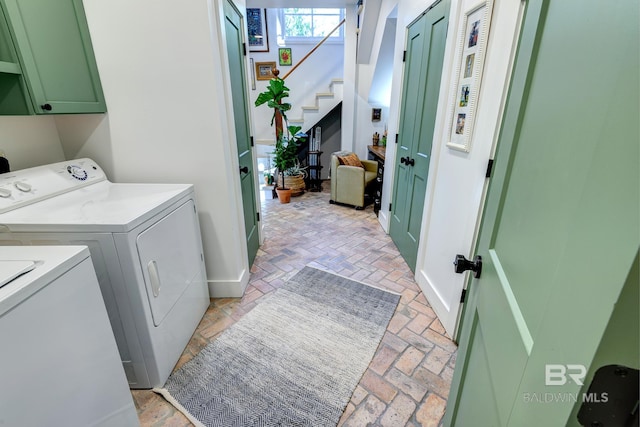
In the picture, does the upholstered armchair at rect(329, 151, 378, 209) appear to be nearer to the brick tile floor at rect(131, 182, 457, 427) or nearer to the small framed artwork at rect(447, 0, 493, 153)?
the brick tile floor at rect(131, 182, 457, 427)

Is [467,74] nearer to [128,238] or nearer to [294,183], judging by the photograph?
[128,238]

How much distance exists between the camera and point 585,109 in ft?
1.46

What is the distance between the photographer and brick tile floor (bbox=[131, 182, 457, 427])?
1.46 metres

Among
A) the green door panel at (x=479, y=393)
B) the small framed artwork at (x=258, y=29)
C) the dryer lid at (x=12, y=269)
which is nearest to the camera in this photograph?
the green door panel at (x=479, y=393)

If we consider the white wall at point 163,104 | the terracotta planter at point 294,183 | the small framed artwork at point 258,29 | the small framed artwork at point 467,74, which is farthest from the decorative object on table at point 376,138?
the white wall at point 163,104

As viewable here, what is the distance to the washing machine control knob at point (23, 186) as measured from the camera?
1.43 meters

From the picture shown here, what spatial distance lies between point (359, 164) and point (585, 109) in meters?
3.90

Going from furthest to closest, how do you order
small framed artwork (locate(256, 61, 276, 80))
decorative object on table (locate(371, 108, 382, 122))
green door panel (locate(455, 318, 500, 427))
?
small framed artwork (locate(256, 61, 276, 80))
decorative object on table (locate(371, 108, 382, 122))
green door panel (locate(455, 318, 500, 427))

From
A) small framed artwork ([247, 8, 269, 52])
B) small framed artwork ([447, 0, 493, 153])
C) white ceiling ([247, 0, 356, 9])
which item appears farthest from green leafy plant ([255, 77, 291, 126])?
small framed artwork ([447, 0, 493, 153])

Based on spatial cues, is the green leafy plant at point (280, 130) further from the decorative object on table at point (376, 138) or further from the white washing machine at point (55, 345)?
the white washing machine at point (55, 345)

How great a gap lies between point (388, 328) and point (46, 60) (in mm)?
2549

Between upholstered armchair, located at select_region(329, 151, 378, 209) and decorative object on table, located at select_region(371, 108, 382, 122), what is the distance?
3.74 feet

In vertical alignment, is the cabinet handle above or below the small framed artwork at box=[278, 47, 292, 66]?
below

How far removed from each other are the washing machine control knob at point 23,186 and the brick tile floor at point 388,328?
1.20m
